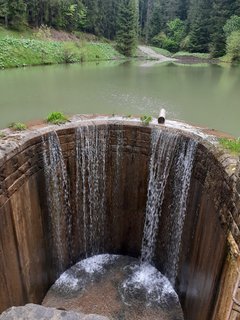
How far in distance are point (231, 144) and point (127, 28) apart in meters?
39.2

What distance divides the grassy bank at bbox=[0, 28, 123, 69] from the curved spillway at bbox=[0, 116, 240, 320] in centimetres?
1898

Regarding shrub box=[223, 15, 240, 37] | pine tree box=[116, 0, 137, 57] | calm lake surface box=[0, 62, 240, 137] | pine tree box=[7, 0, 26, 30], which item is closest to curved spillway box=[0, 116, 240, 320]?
calm lake surface box=[0, 62, 240, 137]

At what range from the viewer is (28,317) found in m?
2.28

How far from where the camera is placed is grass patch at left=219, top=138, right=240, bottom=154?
512 cm

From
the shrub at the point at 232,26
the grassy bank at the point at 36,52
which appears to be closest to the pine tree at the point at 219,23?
the shrub at the point at 232,26

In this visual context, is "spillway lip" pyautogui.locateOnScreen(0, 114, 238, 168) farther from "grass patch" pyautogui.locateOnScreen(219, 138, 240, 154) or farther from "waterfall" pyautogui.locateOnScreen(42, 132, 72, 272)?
"waterfall" pyautogui.locateOnScreen(42, 132, 72, 272)

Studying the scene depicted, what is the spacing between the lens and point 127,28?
133 feet

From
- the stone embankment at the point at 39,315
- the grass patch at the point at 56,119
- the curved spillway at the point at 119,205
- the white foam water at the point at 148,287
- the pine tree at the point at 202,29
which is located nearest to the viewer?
the stone embankment at the point at 39,315

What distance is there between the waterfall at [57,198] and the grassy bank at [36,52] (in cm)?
1908

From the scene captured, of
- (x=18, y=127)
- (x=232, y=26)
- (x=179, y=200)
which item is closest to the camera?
(x=18, y=127)

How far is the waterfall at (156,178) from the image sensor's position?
20.0ft

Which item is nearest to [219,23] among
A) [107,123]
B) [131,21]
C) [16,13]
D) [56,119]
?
[131,21]

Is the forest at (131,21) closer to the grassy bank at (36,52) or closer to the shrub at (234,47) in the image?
the shrub at (234,47)

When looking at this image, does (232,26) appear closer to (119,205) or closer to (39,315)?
(119,205)
